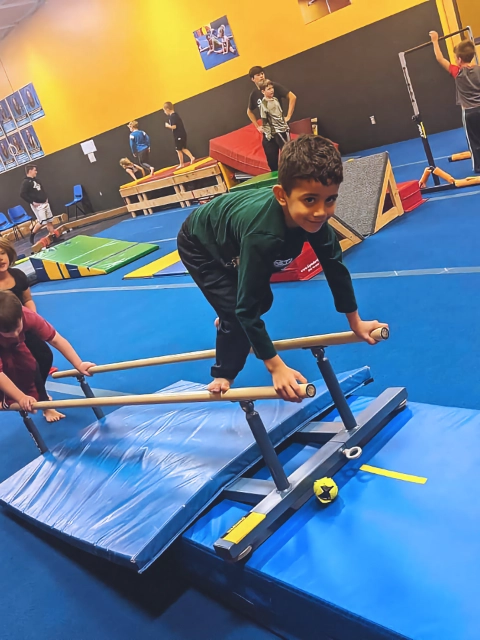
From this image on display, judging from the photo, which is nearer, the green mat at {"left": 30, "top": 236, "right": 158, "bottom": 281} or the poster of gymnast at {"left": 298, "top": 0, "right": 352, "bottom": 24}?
the green mat at {"left": 30, "top": 236, "right": 158, "bottom": 281}

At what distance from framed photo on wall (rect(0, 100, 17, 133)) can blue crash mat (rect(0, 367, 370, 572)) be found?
1722 centimetres

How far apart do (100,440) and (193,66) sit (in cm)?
1134

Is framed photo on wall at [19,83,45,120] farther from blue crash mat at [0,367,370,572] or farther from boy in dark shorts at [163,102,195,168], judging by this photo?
blue crash mat at [0,367,370,572]

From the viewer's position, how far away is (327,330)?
404 centimetres

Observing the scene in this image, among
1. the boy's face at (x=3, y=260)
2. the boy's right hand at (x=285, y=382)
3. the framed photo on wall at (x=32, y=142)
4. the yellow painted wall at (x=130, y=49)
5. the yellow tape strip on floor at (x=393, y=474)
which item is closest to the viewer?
the boy's right hand at (x=285, y=382)

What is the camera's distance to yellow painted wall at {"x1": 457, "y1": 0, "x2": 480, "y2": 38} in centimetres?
1162

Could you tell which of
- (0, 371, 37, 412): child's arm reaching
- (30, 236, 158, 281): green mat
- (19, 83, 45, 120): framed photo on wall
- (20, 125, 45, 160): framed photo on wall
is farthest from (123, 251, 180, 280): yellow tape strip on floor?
(20, 125, 45, 160): framed photo on wall

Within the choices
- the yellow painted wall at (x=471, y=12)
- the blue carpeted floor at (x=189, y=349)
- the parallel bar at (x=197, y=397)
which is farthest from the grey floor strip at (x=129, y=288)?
the yellow painted wall at (x=471, y=12)

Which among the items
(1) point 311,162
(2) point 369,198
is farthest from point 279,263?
(2) point 369,198

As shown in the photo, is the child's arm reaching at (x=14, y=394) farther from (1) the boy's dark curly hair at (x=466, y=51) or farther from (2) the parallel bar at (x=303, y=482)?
(1) the boy's dark curly hair at (x=466, y=51)

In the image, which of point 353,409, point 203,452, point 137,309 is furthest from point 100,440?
point 137,309

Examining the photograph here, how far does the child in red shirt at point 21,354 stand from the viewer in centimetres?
315

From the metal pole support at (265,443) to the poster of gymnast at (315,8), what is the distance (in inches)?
403

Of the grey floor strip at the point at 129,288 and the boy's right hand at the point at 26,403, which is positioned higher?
the boy's right hand at the point at 26,403
